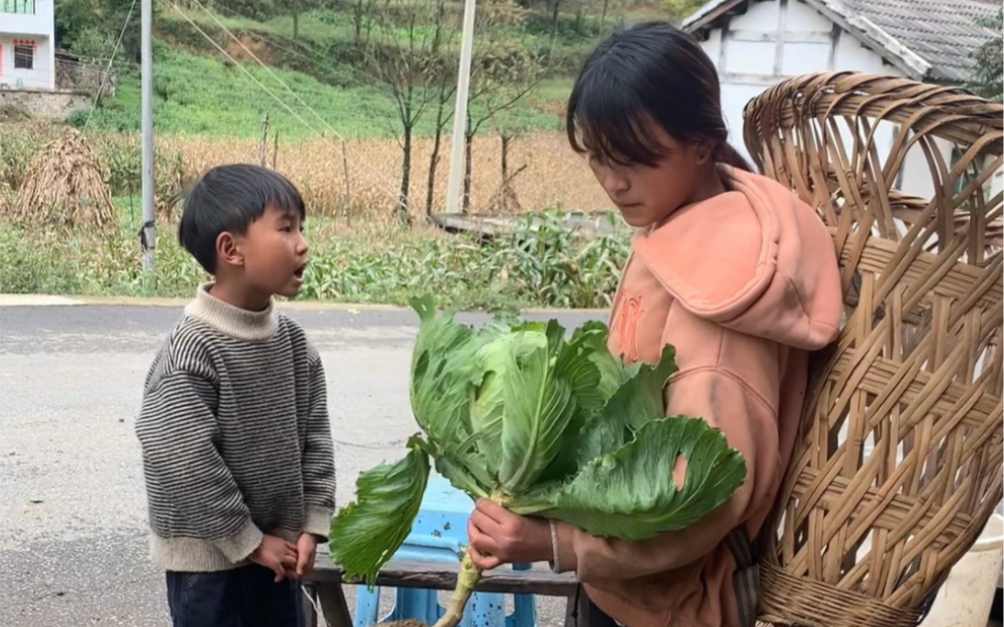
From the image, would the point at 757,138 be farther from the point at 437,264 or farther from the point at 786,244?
the point at 437,264

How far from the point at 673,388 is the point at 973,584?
2.17m

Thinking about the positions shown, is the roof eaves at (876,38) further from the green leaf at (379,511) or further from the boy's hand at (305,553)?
the green leaf at (379,511)

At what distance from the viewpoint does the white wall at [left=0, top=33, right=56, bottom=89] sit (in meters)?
14.9

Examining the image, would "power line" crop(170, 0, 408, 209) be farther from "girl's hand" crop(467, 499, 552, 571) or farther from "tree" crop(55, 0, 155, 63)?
"girl's hand" crop(467, 499, 552, 571)

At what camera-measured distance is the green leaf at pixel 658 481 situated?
1.25 metres

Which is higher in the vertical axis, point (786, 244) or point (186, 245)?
point (786, 244)

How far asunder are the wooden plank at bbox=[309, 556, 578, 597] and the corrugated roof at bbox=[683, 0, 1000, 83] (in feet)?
36.9

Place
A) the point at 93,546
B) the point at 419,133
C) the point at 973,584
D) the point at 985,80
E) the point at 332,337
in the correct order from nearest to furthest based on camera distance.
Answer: the point at 973,584
the point at 93,546
the point at 332,337
the point at 985,80
the point at 419,133

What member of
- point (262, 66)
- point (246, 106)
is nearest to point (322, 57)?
point (262, 66)

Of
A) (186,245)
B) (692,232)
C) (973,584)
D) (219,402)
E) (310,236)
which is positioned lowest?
(310,236)

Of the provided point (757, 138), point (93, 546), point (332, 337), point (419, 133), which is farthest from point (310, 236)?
point (757, 138)

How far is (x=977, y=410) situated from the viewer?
4.53 ft

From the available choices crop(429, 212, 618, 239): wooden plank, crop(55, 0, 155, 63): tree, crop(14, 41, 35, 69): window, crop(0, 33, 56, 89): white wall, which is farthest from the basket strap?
crop(55, 0, 155, 63): tree

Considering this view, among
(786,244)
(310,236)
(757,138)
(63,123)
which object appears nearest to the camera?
(786,244)
